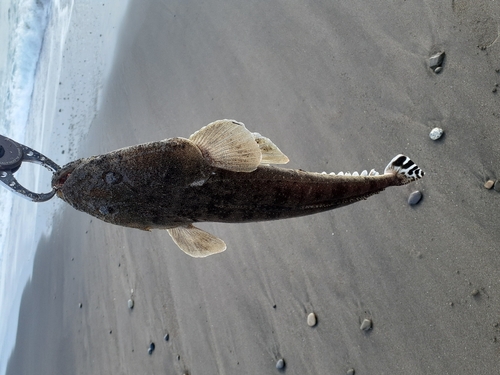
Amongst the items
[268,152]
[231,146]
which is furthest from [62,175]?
[268,152]

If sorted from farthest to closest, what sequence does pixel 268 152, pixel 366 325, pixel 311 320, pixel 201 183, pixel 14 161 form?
1. pixel 311 320
2. pixel 366 325
3. pixel 14 161
4. pixel 268 152
5. pixel 201 183

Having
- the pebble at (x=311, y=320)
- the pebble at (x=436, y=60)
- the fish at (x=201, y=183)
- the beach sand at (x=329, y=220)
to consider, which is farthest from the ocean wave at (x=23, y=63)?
the pebble at (x=436, y=60)

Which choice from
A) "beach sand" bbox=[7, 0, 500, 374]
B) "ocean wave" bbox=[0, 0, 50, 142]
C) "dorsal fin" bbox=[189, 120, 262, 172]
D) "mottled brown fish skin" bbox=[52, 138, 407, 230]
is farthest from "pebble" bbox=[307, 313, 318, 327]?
"ocean wave" bbox=[0, 0, 50, 142]

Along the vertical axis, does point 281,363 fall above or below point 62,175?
below

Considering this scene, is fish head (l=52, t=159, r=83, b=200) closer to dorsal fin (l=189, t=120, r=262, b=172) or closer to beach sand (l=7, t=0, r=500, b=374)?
dorsal fin (l=189, t=120, r=262, b=172)

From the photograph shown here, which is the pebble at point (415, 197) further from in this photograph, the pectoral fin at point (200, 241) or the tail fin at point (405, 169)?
the pectoral fin at point (200, 241)

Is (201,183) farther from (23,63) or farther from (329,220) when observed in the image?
(23,63)

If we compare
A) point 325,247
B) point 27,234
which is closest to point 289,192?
point 325,247

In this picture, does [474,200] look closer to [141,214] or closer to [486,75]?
[486,75]
